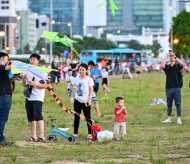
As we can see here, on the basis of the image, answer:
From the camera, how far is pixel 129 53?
98.8 m

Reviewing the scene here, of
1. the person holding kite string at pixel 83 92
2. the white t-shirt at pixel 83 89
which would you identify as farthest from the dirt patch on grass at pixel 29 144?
the white t-shirt at pixel 83 89

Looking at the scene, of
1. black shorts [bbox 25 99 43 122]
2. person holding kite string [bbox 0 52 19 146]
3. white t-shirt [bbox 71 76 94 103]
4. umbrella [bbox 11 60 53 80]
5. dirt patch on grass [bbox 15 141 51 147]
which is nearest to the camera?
umbrella [bbox 11 60 53 80]

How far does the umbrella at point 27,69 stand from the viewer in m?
14.4

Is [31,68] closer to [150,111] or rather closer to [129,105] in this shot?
[150,111]

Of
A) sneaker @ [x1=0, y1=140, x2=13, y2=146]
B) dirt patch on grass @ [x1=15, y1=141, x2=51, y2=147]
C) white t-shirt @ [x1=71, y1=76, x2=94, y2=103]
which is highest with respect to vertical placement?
white t-shirt @ [x1=71, y1=76, x2=94, y2=103]

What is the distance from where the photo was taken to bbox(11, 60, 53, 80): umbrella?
1437 cm

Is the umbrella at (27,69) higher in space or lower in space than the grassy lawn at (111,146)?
higher

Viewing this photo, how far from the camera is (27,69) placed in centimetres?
1496

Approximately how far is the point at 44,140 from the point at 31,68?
1617mm

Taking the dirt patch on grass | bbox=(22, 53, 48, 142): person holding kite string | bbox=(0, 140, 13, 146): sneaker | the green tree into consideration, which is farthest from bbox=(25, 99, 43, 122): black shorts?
the green tree

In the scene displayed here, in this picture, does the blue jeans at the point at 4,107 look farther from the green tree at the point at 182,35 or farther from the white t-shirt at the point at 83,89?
the green tree at the point at 182,35

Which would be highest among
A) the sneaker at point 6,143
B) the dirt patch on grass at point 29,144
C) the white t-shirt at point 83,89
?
the white t-shirt at point 83,89

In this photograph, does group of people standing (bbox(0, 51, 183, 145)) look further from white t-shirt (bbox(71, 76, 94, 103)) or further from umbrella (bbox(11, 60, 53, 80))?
umbrella (bbox(11, 60, 53, 80))

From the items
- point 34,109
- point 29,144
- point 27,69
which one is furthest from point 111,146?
point 27,69
